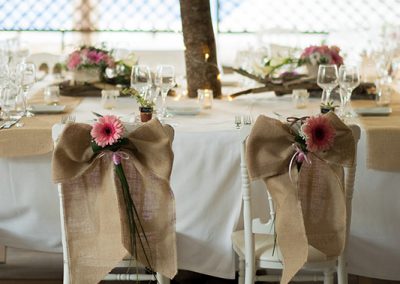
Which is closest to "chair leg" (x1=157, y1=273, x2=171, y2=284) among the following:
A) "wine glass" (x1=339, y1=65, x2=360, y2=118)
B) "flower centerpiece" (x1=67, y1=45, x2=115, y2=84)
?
"wine glass" (x1=339, y1=65, x2=360, y2=118)

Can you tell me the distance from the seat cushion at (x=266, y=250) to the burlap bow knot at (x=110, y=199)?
262mm

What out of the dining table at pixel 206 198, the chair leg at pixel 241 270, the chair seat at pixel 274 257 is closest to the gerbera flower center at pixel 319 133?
the chair seat at pixel 274 257

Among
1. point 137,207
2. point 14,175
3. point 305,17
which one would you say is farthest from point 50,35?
point 137,207

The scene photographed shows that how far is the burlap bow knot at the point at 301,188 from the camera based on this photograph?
7.68 feet

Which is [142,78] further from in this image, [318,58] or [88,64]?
[318,58]

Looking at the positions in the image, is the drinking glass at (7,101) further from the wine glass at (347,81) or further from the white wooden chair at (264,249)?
the wine glass at (347,81)

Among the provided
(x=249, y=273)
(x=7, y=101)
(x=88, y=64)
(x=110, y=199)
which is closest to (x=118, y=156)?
(x=110, y=199)

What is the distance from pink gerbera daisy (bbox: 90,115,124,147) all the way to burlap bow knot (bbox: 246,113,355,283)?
373 millimetres

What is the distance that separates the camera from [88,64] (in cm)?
368

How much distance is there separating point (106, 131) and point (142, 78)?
92cm

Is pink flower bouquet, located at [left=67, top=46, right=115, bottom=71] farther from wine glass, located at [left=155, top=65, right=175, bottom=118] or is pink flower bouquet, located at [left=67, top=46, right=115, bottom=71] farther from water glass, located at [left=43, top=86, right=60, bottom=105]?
wine glass, located at [left=155, top=65, right=175, bottom=118]

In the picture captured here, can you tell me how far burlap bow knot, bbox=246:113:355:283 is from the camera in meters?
2.34

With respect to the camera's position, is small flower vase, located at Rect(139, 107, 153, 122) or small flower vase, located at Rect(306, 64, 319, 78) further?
small flower vase, located at Rect(306, 64, 319, 78)

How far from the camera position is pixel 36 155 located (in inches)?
111
